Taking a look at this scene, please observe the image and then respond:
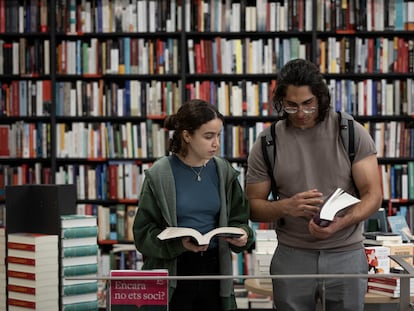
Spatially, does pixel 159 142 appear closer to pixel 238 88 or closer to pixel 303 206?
pixel 238 88

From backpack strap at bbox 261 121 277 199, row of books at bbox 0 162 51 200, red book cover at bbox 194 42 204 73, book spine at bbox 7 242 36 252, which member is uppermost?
red book cover at bbox 194 42 204 73

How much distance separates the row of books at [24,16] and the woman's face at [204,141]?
12.5ft

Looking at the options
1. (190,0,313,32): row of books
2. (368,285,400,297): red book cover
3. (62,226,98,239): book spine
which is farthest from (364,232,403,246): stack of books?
(190,0,313,32): row of books

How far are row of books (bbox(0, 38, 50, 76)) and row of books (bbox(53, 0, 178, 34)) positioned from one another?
23cm

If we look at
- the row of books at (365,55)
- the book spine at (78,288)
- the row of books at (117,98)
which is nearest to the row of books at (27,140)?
the row of books at (117,98)

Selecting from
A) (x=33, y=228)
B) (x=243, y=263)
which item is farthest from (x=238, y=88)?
(x=33, y=228)

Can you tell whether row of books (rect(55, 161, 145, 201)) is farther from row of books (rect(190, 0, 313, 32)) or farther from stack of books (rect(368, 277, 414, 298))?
stack of books (rect(368, 277, 414, 298))

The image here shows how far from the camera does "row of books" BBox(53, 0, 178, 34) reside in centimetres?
609

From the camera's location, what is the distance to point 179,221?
2.65 m

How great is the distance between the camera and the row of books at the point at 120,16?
609 centimetres

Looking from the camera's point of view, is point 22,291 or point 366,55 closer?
point 22,291

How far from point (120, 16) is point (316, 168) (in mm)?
3844

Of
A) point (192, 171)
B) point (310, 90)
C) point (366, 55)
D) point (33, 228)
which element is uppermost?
point (366, 55)

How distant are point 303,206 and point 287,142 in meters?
0.26
